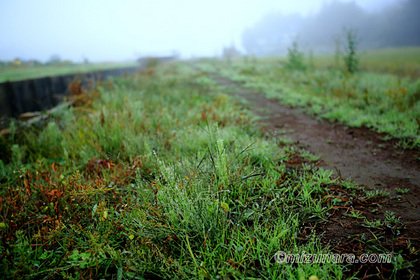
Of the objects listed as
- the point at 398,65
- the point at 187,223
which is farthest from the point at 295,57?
the point at 187,223

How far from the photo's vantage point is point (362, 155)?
3295 mm

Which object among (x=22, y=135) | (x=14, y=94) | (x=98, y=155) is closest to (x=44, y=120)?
(x=22, y=135)

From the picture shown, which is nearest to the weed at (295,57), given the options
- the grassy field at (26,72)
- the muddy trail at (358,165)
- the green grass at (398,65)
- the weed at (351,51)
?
the green grass at (398,65)

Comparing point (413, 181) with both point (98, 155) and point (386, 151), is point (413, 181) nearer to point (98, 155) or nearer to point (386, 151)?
point (386, 151)

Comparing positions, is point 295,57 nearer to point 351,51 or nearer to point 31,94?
point 351,51

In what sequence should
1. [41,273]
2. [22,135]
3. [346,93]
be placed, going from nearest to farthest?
[41,273] → [22,135] → [346,93]

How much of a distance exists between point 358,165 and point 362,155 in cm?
44

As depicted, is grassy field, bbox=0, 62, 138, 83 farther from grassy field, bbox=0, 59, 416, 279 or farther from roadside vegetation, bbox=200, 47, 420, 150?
roadside vegetation, bbox=200, 47, 420, 150

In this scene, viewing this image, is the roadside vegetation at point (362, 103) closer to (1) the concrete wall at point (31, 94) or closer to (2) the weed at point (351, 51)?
(2) the weed at point (351, 51)

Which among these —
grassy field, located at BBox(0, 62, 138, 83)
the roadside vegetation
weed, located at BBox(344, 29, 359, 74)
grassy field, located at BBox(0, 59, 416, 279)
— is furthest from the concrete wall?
weed, located at BBox(344, 29, 359, 74)

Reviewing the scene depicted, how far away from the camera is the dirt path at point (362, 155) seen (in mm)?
2188

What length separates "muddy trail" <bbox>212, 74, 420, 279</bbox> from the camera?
1748 millimetres

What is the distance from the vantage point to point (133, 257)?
1.66m

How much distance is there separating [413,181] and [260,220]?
1948 millimetres
